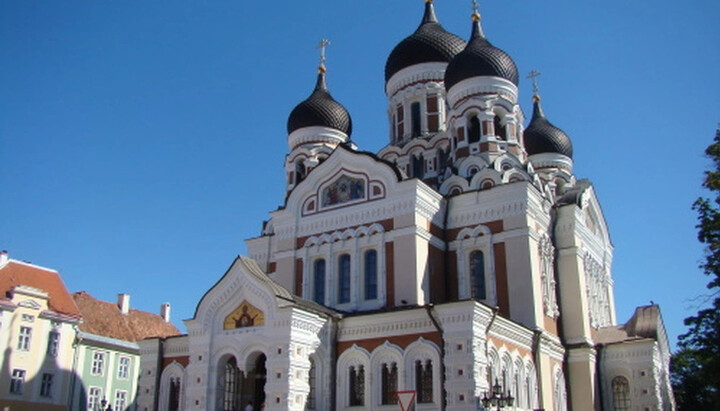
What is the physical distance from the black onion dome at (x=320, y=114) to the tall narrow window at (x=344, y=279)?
881 cm

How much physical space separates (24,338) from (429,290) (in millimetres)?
15790

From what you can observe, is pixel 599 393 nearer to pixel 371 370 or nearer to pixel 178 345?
pixel 371 370

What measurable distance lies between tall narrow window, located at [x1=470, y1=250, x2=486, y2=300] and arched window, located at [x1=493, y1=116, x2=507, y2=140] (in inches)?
223

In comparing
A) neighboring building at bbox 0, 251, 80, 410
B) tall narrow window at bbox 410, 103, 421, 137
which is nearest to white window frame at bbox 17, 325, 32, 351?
neighboring building at bbox 0, 251, 80, 410

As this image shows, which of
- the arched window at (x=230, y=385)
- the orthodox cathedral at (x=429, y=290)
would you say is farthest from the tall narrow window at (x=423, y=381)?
the arched window at (x=230, y=385)

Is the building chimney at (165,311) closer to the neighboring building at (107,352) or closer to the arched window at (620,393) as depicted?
the neighboring building at (107,352)

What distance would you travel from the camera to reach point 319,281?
22.5 m

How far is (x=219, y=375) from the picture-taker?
18.8 meters

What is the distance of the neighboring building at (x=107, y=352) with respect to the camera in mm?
28984

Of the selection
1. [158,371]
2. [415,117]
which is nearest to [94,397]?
[158,371]

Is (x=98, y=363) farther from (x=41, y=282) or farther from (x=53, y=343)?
(x=41, y=282)

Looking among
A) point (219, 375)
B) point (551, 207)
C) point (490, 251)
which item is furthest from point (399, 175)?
point (219, 375)

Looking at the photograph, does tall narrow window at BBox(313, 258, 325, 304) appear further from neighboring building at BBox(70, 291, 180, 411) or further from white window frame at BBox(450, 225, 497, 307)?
neighboring building at BBox(70, 291, 180, 411)

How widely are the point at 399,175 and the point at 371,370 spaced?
20.6 ft
